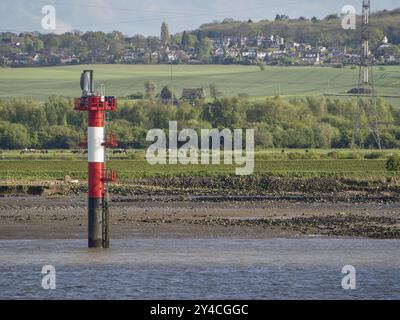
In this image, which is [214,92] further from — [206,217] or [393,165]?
[206,217]

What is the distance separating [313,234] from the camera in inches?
2028

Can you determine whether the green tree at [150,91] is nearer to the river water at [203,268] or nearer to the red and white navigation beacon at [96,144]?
the river water at [203,268]

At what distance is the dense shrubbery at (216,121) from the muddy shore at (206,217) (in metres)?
49.6

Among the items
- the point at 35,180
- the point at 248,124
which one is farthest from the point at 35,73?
the point at 35,180

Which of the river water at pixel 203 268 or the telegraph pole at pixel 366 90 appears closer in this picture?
the river water at pixel 203 268

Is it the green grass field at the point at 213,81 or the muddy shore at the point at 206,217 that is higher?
the green grass field at the point at 213,81

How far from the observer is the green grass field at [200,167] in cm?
7975

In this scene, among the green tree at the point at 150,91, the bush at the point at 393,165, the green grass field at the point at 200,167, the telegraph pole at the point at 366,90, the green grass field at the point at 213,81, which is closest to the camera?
the green grass field at the point at 200,167

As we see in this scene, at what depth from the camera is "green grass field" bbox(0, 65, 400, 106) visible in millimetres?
164000

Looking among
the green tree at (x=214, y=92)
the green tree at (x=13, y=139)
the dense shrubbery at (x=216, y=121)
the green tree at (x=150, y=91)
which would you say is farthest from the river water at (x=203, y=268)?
the green tree at (x=214, y=92)

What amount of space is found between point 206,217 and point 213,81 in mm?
127504

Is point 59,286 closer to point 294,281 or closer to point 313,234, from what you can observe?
point 294,281

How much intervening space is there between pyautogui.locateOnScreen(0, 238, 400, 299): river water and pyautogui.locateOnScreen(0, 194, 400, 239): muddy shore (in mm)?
1842

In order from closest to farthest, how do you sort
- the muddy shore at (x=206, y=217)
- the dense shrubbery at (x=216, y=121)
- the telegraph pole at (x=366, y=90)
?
the muddy shore at (x=206, y=217)
the telegraph pole at (x=366, y=90)
the dense shrubbery at (x=216, y=121)
